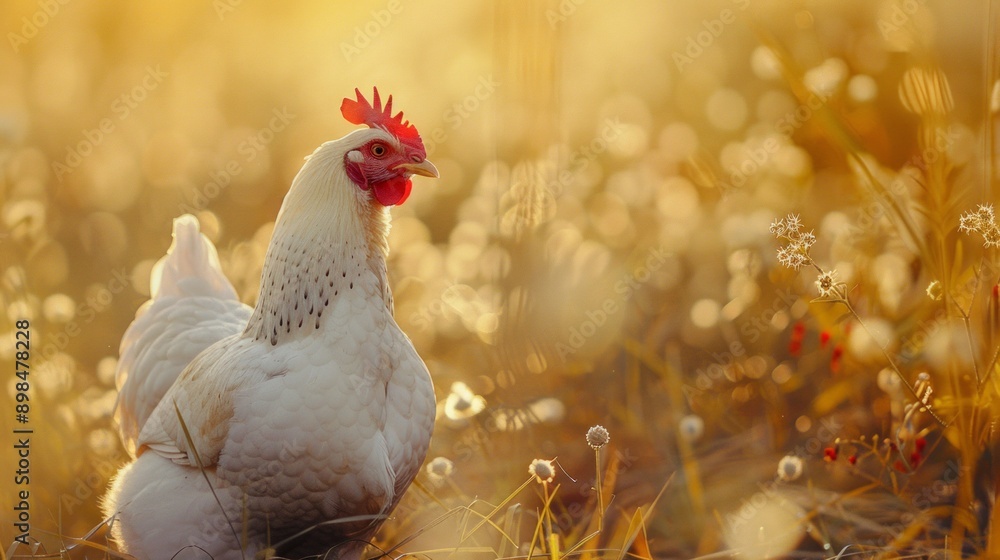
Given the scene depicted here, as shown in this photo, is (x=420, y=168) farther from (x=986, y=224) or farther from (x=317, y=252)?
(x=986, y=224)

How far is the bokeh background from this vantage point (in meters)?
2.79

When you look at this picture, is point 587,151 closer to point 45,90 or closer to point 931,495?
point 931,495

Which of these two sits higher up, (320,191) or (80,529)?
(320,191)

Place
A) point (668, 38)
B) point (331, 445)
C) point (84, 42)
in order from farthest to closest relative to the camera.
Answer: point (668, 38), point (84, 42), point (331, 445)

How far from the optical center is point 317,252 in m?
2.04

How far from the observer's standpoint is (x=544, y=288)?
359 cm

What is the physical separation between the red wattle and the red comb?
0.11m

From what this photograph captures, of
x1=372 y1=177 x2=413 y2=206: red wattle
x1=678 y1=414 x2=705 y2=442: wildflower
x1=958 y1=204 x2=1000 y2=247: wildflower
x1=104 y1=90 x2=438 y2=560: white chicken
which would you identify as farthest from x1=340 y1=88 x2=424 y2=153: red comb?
x1=678 y1=414 x2=705 y2=442: wildflower

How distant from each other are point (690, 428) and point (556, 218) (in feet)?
4.31

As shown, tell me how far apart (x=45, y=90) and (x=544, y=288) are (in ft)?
8.50

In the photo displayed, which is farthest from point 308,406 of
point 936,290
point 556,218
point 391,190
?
point 556,218

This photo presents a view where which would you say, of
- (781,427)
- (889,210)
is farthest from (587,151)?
(889,210)

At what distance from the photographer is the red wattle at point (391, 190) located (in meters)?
2.11

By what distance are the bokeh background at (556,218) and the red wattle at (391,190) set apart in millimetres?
529
